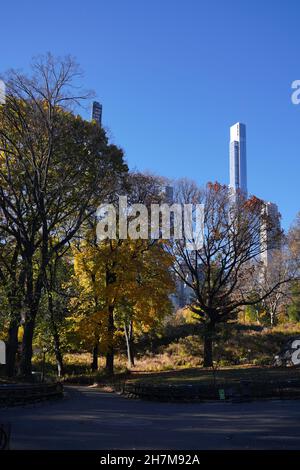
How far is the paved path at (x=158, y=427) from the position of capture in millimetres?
11234

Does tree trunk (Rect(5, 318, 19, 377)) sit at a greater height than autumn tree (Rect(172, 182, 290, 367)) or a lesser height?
lesser

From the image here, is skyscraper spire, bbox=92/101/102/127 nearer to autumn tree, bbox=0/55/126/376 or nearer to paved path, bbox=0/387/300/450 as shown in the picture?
autumn tree, bbox=0/55/126/376

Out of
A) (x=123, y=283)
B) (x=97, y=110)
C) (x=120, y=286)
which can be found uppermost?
(x=97, y=110)

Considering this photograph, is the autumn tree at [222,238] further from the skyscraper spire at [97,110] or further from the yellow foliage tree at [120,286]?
the skyscraper spire at [97,110]

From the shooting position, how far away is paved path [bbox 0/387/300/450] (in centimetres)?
1123

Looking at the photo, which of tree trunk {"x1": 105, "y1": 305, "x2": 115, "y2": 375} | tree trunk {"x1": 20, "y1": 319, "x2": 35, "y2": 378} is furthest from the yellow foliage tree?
tree trunk {"x1": 20, "y1": 319, "x2": 35, "y2": 378}

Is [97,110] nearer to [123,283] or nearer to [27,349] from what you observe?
[123,283]

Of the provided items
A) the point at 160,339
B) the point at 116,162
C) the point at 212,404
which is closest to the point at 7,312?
the point at 116,162

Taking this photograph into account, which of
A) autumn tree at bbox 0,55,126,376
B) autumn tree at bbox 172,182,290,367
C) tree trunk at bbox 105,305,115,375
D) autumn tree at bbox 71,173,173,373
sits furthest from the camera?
autumn tree at bbox 172,182,290,367

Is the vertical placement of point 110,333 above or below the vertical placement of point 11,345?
above

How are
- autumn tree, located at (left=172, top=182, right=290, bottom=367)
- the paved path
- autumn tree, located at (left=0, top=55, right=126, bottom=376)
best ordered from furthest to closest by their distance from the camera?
autumn tree, located at (left=172, top=182, right=290, bottom=367), autumn tree, located at (left=0, top=55, right=126, bottom=376), the paved path

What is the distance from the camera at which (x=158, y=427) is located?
14.5m

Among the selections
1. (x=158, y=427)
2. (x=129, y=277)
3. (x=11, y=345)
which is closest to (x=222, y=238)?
(x=129, y=277)

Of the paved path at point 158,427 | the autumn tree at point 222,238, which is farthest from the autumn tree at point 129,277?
the paved path at point 158,427
